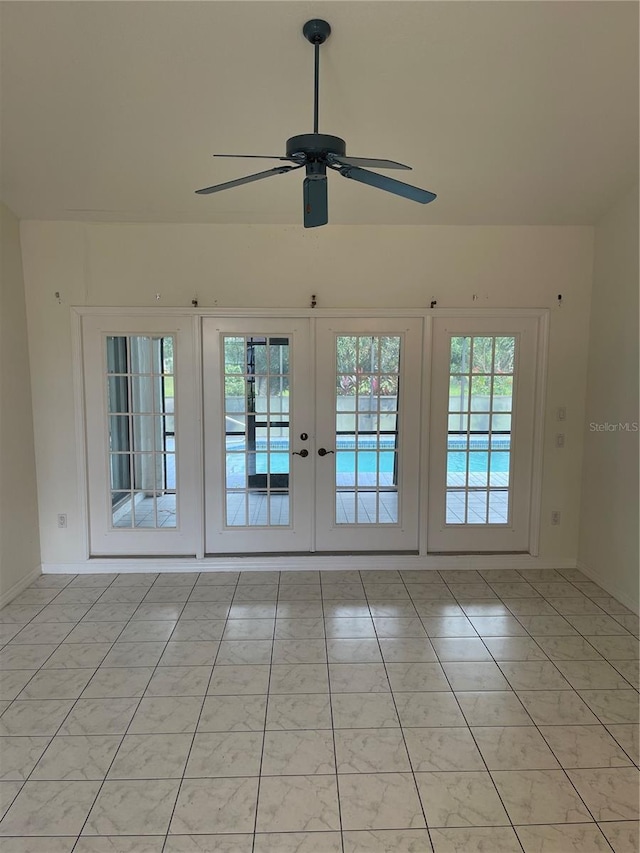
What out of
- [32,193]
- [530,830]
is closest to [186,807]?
[530,830]

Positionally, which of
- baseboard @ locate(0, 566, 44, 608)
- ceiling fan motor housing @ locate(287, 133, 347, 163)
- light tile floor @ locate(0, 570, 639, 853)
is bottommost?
light tile floor @ locate(0, 570, 639, 853)

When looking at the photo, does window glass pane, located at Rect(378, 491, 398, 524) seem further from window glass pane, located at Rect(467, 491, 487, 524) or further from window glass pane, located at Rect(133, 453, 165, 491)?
window glass pane, located at Rect(133, 453, 165, 491)

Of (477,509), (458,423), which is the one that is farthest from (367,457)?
(477,509)

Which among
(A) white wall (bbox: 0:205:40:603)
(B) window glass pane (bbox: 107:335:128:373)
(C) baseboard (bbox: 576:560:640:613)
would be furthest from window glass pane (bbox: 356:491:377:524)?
(A) white wall (bbox: 0:205:40:603)

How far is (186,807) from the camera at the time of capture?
1804mm

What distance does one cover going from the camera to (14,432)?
Answer: 3.54 meters

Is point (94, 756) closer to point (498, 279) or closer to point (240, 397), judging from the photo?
point (240, 397)

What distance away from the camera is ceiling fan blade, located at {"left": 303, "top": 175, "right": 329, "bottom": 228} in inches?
75.8

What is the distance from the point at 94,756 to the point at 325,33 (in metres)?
3.33

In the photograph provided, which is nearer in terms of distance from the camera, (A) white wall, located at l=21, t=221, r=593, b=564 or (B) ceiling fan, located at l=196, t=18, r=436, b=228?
(B) ceiling fan, located at l=196, t=18, r=436, b=228

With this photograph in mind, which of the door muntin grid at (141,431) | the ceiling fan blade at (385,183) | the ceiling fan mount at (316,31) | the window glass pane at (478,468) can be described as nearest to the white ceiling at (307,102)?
the ceiling fan mount at (316,31)

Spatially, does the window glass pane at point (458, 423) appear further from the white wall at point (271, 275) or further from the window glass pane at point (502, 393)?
the white wall at point (271, 275)

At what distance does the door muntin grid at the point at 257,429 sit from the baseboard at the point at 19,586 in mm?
1545

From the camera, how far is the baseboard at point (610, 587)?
3.31m
